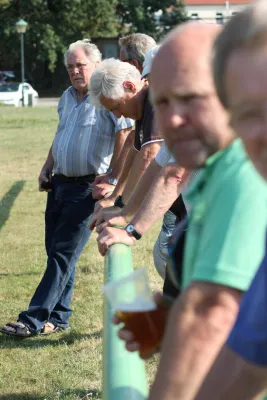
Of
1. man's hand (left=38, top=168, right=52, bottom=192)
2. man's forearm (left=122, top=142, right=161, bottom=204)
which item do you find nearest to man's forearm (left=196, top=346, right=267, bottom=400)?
man's forearm (left=122, top=142, right=161, bottom=204)

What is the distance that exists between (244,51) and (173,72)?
54 cm

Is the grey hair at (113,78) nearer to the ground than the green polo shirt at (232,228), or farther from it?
nearer to the ground

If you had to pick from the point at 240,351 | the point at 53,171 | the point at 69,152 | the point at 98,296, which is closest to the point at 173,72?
the point at 240,351

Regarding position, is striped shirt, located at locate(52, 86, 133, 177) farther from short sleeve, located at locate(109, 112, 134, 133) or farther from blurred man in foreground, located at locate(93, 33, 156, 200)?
blurred man in foreground, located at locate(93, 33, 156, 200)

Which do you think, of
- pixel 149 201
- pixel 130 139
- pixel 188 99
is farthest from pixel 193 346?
pixel 130 139

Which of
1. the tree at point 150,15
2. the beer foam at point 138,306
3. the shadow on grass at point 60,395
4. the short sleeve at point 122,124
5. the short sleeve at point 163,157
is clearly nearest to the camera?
the beer foam at point 138,306

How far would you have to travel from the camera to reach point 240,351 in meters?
1.42

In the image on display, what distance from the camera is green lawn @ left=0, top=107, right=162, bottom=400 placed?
5.07m

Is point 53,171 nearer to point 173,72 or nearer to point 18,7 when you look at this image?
point 173,72

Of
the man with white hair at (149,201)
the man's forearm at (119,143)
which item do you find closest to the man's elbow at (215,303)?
the man with white hair at (149,201)

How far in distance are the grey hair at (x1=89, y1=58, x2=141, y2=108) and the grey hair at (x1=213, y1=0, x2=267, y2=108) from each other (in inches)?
125

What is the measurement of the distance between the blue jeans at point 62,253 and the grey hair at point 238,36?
473cm

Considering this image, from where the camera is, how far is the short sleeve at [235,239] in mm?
1581

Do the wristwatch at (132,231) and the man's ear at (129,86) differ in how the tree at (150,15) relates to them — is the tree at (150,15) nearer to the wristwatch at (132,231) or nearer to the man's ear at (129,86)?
the man's ear at (129,86)
